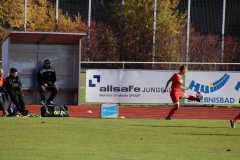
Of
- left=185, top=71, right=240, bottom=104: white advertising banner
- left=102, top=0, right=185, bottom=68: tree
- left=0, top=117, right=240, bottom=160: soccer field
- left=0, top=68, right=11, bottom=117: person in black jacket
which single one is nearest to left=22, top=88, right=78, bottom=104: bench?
left=185, top=71, right=240, bottom=104: white advertising banner

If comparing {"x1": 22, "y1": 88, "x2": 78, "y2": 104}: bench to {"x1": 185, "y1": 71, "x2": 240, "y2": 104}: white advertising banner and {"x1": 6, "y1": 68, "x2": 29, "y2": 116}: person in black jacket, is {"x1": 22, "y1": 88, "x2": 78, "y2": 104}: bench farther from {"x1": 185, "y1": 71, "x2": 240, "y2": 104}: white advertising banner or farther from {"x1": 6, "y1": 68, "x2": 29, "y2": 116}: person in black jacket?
{"x1": 6, "y1": 68, "x2": 29, "y2": 116}: person in black jacket

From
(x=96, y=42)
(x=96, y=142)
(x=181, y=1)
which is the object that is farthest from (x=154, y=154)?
(x=181, y=1)

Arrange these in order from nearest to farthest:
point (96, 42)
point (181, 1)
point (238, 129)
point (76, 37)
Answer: point (238, 129)
point (76, 37)
point (96, 42)
point (181, 1)

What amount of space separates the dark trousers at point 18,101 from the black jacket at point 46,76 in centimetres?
444

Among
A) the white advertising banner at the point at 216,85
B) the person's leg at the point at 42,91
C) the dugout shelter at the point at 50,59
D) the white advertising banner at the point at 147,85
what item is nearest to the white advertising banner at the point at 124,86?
the white advertising banner at the point at 147,85

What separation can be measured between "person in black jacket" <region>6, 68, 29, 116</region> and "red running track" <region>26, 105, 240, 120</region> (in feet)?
8.47

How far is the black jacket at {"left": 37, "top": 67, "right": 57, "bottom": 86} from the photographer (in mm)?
28094

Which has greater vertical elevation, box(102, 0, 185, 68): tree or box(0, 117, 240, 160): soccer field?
box(102, 0, 185, 68): tree

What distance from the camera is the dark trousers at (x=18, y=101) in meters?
23.5

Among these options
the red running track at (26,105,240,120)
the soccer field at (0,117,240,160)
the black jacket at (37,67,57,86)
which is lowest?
the red running track at (26,105,240,120)

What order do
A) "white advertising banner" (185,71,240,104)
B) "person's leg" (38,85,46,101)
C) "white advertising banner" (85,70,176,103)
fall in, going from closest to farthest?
"person's leg" (38,85,46,101) < "white advertising banner" (85,70,176,103) < "white advertising banner" (185,71,240,104)

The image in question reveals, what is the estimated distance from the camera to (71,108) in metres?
28.6

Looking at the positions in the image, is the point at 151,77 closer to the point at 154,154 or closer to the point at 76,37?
the point at 76,37

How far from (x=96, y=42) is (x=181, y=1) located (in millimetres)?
11333
